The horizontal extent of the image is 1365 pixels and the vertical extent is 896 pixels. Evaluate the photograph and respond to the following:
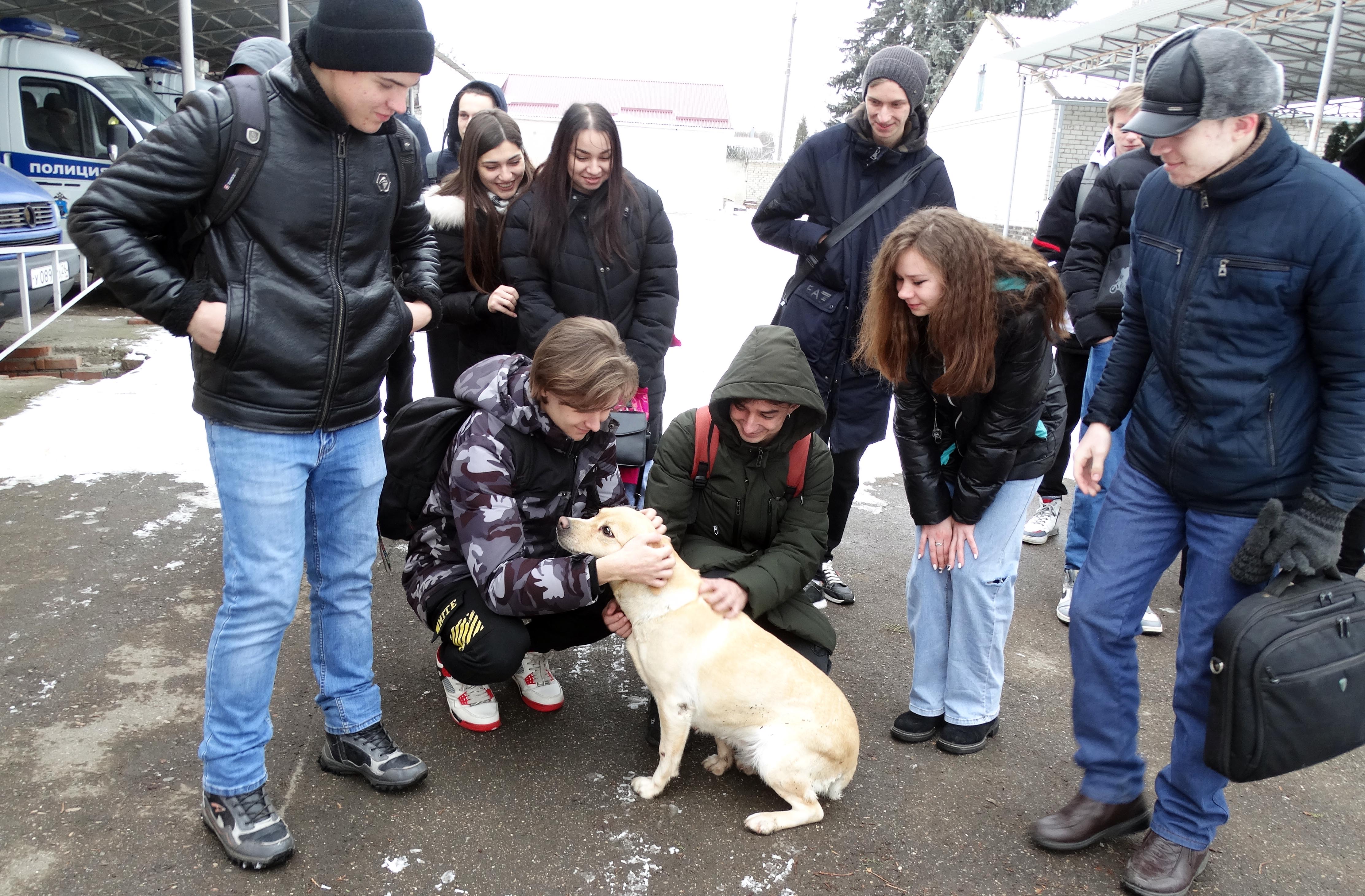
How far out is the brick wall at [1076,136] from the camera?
21.8m

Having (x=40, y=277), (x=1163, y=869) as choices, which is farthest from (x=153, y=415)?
(x=1163, y=869)

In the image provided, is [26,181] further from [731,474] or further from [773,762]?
[773,762]

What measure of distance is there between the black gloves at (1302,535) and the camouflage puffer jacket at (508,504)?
5.69 ft

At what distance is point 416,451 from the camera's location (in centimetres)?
294

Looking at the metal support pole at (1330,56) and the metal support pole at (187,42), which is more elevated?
the metal support pole at (1330,56)

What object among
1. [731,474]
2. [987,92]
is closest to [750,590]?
[731,474]

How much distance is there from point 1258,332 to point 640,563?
5.52 ft

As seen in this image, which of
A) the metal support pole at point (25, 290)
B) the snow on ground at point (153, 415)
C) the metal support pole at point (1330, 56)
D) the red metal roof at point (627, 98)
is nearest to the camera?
the snow on ground at point (153, 415)

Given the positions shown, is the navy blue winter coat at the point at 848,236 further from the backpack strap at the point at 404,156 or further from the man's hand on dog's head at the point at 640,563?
the backpack strap at the point at 404,156

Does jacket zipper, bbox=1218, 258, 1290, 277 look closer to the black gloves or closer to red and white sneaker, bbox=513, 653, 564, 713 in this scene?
the black gloves

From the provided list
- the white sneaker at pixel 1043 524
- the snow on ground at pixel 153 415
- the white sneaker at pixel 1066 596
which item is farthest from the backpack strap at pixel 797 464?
the snow on ground at pixel 153 415

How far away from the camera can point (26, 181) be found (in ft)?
26.1

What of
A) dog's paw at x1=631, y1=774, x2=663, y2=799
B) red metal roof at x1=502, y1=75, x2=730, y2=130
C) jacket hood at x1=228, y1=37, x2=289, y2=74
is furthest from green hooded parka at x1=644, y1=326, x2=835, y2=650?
red metal roof at x1=502, y1=75, x2=730, y2=130

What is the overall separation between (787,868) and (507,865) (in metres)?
0.76
